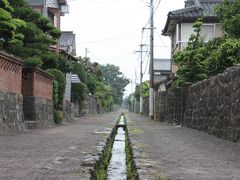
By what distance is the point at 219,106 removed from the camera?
15688 millimetres

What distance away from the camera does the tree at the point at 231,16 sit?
22.4 m

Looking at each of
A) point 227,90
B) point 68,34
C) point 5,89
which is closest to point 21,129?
point 5,89

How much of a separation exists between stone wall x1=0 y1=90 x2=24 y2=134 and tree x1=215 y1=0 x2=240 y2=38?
410 inches

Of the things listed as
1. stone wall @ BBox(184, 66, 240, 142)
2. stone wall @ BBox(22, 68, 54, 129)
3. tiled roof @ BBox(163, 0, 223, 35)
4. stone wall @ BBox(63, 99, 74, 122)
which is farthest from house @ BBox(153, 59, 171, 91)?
stone wall @ BBox(184, 66, 240, 142)

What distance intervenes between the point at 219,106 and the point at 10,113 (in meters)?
7.00

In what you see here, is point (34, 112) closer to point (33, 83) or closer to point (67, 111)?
point (33, 83)

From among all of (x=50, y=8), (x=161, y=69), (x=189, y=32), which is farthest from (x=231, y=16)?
(x=161, y=69)

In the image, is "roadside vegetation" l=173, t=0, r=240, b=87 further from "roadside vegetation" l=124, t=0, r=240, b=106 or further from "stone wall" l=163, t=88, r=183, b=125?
"stone wall" l=163, t=88, r=183, b=125

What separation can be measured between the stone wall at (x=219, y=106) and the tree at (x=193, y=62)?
2845 millimetres

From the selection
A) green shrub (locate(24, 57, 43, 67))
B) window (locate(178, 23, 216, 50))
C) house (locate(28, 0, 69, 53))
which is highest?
house (locate(28, 0, 69, 53))

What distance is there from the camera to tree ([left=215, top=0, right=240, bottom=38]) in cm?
2237

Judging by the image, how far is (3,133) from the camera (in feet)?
50.4

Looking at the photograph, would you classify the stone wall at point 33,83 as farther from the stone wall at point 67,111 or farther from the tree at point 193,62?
the stone wall at point 67,111

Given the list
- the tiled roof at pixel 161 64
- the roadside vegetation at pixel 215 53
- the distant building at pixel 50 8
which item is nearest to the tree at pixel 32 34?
the roadside vegetation at pixel 215 53
